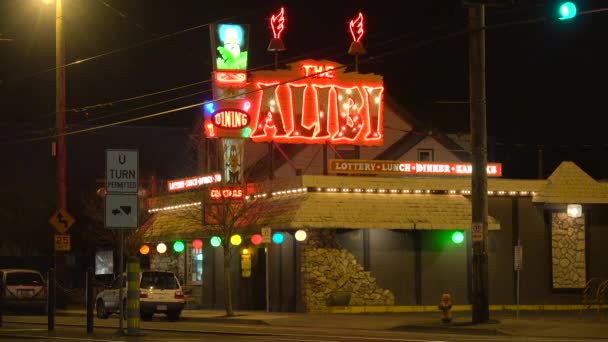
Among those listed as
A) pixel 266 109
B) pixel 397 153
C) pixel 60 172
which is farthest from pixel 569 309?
pixel 60 172

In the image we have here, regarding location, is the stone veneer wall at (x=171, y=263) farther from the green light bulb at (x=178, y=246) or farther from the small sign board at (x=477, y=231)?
the small sign board at (x=477, y=231)

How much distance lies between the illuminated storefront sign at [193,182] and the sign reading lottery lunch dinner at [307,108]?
1565 millimetres

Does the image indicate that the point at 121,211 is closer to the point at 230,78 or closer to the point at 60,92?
the point at 60,92

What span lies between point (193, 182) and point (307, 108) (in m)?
5.22

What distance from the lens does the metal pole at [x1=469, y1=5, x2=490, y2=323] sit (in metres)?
27.3

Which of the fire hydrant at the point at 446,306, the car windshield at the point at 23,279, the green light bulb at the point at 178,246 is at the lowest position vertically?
the fire hydrant at the point at 446,306

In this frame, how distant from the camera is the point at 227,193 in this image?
34906mm

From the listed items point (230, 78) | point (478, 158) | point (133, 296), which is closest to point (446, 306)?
point (478, 158)

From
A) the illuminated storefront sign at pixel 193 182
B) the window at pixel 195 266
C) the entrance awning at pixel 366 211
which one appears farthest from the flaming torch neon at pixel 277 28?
the window at pixel 195 266

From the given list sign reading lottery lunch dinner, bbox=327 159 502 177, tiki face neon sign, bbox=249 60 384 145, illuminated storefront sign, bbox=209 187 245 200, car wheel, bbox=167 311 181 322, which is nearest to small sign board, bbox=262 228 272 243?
illuminated storefront sign, bbox=209 187 245 200

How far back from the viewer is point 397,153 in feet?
148

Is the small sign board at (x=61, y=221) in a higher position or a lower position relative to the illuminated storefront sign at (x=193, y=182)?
lower

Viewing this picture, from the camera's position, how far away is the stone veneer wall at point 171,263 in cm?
4347

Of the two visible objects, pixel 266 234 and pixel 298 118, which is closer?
pixel 266 234
